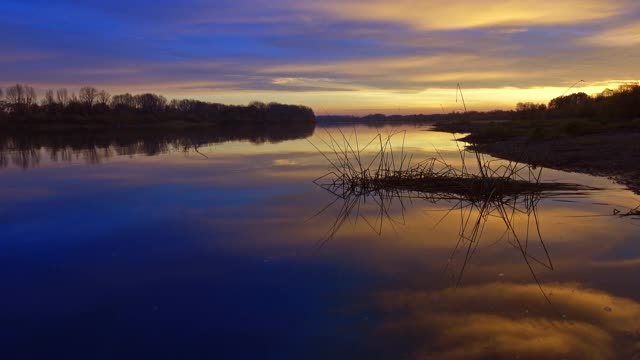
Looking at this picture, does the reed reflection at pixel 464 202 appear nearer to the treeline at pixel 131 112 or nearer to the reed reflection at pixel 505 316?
the reed reflection at pixel 505 316

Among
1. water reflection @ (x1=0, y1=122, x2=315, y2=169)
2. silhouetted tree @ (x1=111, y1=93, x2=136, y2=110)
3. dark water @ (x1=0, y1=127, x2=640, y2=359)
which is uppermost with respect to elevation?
silhouetted tree @ (x1=111, y1=93, x2=136, y2=110)

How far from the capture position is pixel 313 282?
5613 mm

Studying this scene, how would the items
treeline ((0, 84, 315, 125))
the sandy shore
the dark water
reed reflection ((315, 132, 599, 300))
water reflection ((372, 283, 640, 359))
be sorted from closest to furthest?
water reflection ((372, 283, 640, 359)) → the dark water → reed reflection ((315, 132, 599, 300)) → the sandy shore → treeline ((0, 84, 315, 125))

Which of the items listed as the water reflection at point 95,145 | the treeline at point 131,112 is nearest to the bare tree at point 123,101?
the treeline at point 131,112

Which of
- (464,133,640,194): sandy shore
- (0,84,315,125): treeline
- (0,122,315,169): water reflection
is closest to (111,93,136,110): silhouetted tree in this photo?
(0,84,315,125): treeline

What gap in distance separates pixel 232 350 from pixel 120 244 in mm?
3949

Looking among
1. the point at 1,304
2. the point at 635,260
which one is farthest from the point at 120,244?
the point at 635,260

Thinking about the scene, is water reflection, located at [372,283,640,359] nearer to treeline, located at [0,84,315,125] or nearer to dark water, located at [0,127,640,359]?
dark water, located at [0,127,640,359]

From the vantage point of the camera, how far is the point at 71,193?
1253 cm

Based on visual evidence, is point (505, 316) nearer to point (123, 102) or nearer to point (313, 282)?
point (313, 282)

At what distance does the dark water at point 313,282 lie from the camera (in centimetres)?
409

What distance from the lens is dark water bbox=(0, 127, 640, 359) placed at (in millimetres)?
4094

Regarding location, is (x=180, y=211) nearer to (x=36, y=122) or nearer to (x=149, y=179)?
(x=149, y=179)

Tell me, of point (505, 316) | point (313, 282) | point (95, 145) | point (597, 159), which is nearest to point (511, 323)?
point (505, 316)
